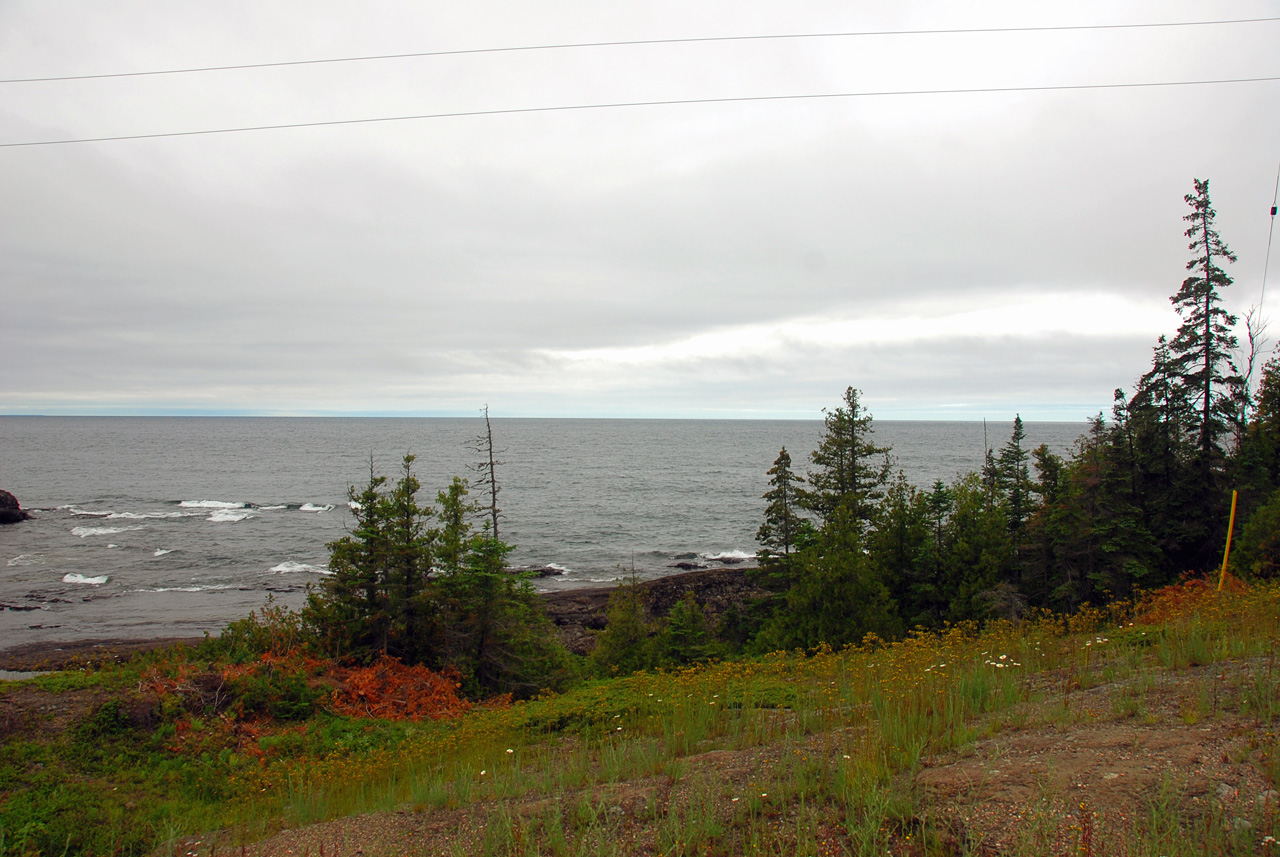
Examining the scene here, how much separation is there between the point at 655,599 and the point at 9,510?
5367cm

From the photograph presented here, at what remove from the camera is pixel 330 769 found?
30.3ft

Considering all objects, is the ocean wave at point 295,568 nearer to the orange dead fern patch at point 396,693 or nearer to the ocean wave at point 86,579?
the ocean wave at point 86,579

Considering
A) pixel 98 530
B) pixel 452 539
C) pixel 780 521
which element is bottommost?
pixel 98 530

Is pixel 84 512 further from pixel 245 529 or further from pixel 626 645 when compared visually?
pixel 626 645

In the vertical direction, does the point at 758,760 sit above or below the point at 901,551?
above

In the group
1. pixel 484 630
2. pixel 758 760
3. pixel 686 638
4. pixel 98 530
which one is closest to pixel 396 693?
pixel 484 630

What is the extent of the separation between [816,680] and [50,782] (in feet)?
39.4

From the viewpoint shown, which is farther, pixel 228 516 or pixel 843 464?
pixel 228 516

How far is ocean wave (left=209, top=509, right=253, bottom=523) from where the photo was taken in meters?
52.3

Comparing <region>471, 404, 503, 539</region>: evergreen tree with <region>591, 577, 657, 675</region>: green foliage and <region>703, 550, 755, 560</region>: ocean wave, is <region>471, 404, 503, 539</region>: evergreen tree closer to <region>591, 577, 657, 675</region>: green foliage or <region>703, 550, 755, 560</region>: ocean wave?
<region>591, 577, 657, 675</region>: green foliage

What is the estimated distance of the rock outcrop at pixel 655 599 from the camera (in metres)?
28.9

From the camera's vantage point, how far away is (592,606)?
31312 mm

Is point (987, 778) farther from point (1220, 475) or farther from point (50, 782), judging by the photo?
point (1220, 475)

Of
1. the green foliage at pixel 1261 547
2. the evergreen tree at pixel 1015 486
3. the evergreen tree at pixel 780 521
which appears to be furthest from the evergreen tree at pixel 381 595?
the evergreen tree at pixel 1015 486
